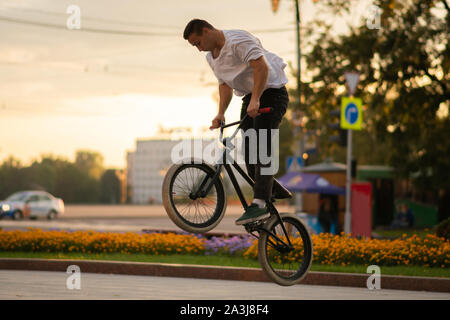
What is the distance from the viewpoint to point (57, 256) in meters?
12.2

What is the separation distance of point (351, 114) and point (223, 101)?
902 centimetres

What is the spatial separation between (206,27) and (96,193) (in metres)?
118

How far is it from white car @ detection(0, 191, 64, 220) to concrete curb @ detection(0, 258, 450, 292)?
2302cm

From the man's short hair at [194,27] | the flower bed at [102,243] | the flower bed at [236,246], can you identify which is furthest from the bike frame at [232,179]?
the flower bed at [102,243]

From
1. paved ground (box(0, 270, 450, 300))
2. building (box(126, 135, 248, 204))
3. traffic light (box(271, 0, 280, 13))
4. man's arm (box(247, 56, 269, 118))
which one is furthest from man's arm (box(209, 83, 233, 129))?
building (box(126, 135, 248, 204))

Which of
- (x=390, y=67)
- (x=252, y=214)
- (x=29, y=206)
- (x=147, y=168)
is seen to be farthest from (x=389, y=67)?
(x=147, y=168)

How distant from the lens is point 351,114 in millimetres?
14609

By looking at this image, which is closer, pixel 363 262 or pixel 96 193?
pixel 363 262

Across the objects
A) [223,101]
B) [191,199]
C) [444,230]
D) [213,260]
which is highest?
[223,101]

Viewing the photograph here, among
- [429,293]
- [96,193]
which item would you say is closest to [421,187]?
[429,293]

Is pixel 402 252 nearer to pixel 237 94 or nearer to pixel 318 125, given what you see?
pixel 237 94

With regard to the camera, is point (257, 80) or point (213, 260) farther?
point (213, 260)

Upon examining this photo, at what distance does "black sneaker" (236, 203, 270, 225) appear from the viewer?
18.4 feet

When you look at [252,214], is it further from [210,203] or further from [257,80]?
[257,80]
